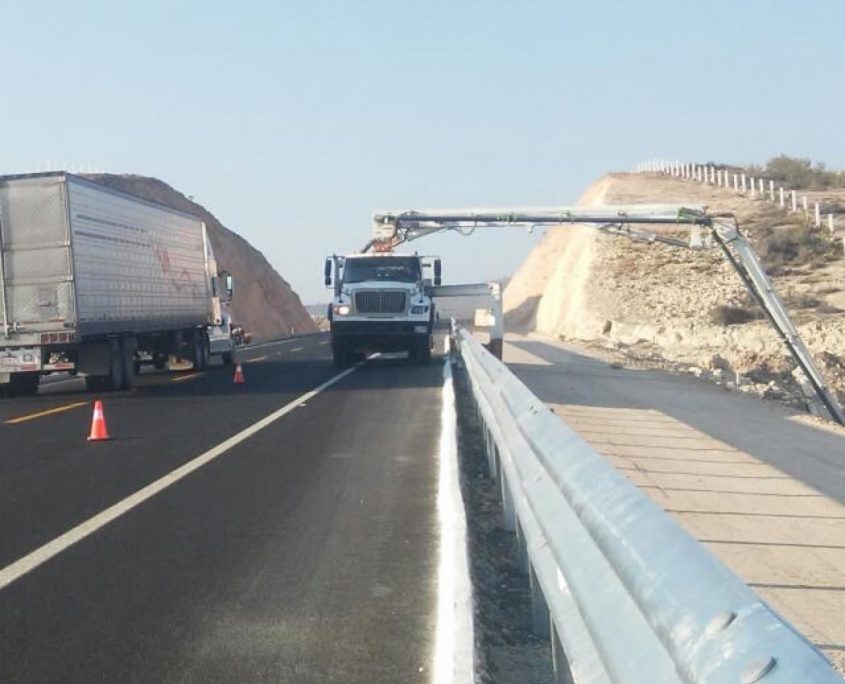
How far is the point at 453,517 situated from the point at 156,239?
2077cm

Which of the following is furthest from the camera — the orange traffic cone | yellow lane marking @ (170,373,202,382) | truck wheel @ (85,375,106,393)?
yellow lane marking @ (170,373,202,382)

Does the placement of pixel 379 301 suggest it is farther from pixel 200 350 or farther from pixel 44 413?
pixel 44 413

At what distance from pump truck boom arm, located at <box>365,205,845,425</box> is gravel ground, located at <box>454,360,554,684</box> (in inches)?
617

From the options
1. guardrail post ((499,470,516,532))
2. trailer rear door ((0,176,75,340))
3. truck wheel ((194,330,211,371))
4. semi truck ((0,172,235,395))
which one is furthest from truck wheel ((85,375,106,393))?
guardrail post ((499,470,516,532))

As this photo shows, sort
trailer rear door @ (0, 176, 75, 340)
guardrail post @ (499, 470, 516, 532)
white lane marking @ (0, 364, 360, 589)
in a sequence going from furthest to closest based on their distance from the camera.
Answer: trailer rear door @ (0, 176, 75, 340), guardrail post @ (499, 470, 516, 532), white lane marking @ (0, 364, 360, 589)

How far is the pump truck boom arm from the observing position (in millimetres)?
25531

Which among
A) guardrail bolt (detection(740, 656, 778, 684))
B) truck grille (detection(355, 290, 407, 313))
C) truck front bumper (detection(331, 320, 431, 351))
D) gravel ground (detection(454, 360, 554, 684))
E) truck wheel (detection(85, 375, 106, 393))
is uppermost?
truck grille (detection(355, 290, 407, 313))

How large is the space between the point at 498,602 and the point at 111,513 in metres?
4.22

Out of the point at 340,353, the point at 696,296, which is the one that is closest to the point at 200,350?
the point at 340,353

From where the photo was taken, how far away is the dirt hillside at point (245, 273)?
296 feet

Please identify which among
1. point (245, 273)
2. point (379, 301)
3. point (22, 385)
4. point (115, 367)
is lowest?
point (22, 385)

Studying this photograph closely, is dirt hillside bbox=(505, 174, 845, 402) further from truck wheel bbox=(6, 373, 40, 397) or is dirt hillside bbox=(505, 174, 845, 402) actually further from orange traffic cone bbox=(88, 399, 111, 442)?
orange traffic cone bbox=(88, 399, 111, 442)

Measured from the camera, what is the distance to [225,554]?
8.23m

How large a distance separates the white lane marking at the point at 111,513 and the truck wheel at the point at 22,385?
28.6ft
